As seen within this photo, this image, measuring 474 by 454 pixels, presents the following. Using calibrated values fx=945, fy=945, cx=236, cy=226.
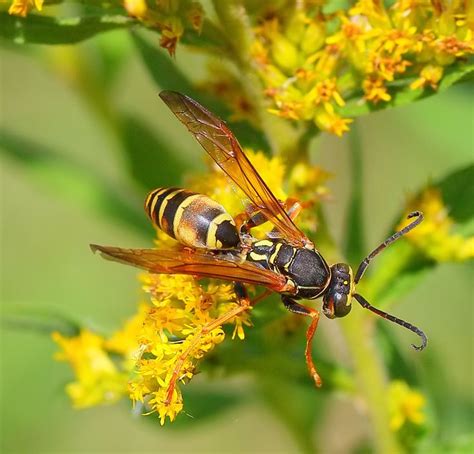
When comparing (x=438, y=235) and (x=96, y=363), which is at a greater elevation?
(x=438, y=235)

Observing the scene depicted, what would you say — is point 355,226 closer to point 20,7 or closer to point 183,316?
point 183,316

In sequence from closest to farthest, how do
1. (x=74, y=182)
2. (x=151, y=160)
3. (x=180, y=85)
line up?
(x=180, y=85), (x=151, y=160), (x=74, y=182)

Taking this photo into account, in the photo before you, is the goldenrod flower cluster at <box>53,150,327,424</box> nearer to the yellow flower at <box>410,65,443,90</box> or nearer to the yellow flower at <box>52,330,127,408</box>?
the yellow flower at <box>52,330,127,408</box>

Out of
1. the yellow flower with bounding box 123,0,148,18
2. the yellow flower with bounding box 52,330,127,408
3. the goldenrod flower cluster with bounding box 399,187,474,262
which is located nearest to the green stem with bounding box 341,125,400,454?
the goldenrod flower cluster with bounding box 399,187,474,262

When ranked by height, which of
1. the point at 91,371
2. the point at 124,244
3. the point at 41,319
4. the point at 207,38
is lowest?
the point at 124,244

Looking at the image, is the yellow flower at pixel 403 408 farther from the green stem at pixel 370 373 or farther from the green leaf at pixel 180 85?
the green leaf at pixel 180 85

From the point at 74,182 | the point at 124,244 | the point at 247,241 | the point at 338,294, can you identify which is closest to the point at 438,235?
the point at 338,294
